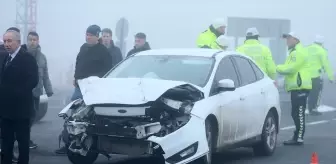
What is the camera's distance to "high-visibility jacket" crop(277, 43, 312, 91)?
38.3 feet

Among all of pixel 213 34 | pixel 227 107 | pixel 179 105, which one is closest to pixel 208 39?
pixel 213 34

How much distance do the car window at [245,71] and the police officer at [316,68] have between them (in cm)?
673

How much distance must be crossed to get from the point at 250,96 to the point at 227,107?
3.02 ft

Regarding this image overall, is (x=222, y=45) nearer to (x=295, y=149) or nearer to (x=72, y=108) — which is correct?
(x=295, y=149)

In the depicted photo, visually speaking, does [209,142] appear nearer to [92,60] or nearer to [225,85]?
[225,85]

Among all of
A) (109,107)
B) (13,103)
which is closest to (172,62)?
(109,107)

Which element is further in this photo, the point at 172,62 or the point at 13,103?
the point at 172,62

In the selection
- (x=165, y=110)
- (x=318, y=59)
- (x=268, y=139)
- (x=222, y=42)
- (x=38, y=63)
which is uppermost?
(x=222, y=42)

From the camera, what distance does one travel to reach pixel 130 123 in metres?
8.07

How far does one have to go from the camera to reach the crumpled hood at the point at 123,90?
8062mm

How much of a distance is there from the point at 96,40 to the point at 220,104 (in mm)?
2501

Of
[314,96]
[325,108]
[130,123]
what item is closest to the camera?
[130,123]

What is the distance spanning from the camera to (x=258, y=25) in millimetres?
26578

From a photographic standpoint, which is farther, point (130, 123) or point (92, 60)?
point (92, 60)
